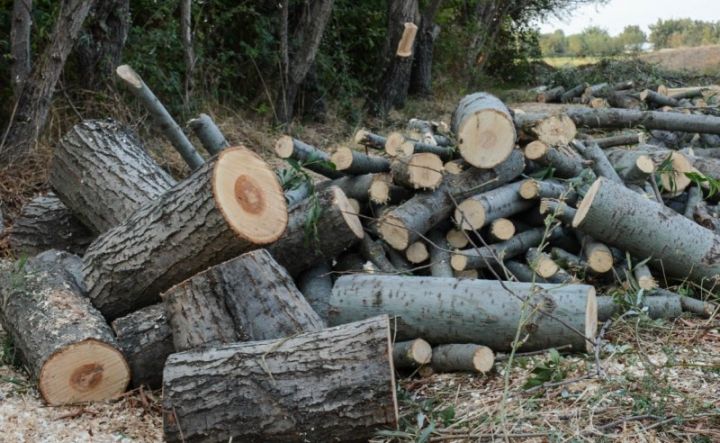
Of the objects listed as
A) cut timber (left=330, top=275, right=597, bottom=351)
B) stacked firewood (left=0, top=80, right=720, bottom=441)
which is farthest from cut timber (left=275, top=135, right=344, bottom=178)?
cut timber (left=330, top=275, right=597, bottom=351)

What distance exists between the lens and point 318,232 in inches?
182

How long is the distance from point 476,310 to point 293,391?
3.67ft

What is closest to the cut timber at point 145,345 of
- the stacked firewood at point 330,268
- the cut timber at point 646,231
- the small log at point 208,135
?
the stacked firewood at point 330,268

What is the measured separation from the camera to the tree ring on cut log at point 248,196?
392 cm

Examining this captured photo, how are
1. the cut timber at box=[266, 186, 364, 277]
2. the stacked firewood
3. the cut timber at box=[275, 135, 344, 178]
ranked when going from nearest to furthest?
the stacked firewood < the cut timber at box=[266, 186, 364, 277] < the cut timber at box=[275, 135, 344, 178]

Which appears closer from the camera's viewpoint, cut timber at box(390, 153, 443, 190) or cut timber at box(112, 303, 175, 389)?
cut timber at box(112, 303, 175, 389)

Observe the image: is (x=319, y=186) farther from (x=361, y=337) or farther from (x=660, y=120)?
(x=660, y=120)

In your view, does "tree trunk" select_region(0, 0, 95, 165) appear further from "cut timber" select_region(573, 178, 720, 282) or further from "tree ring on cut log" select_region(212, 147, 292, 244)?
"cut timber" select_region(573, 178, 720, 282)

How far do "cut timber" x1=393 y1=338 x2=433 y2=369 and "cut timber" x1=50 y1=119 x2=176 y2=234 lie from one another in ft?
6.53

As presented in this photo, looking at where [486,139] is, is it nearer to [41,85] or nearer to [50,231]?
[50,231]

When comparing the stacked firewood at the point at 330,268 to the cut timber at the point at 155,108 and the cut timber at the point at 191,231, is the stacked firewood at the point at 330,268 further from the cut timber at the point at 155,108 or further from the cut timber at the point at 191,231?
the cut timber at the point at 155,108

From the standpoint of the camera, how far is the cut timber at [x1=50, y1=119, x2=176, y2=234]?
5.16 metres

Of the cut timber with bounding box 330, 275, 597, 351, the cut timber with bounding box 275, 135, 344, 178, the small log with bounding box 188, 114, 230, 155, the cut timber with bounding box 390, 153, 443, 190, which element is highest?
the small log with bounding box 188, 114, 230, 155

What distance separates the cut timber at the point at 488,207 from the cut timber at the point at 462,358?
98 centimetres
